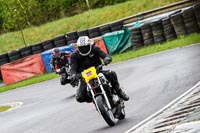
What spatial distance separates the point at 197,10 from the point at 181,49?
380 cm

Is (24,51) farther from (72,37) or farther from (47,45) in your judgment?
(72,37)

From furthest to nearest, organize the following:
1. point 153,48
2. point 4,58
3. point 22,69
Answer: point 4,58 → point 22,69 → point 153,48

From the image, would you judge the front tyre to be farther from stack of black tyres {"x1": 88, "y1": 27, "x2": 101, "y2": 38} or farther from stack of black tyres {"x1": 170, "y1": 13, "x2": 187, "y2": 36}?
stack of black tyres {"x1": 88, "y1": 27, "x2": 101, "y2": 38}

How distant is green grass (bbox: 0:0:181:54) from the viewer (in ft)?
140

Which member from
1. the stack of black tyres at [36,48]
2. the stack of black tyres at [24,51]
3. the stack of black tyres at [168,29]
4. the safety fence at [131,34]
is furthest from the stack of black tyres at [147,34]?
the stack of black tyres at [24,51]

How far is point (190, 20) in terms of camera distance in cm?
2834

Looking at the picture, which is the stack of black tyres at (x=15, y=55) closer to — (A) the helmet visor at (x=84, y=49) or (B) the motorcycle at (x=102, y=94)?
(A) the helmet visor at (x=84, y=49)

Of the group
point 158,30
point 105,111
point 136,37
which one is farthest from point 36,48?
point 105,111

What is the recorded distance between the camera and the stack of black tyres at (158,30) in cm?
2936

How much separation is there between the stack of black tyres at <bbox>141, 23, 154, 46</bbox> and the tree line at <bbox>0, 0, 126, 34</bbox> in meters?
23.6

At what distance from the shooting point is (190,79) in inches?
603

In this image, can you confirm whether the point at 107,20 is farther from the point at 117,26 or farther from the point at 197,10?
the point at 197,10

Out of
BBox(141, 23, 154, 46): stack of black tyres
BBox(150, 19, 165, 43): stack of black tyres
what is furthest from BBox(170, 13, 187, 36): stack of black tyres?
BBox(141, 23, 154, 46): stack of black tyres

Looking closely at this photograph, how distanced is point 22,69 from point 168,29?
928cm
